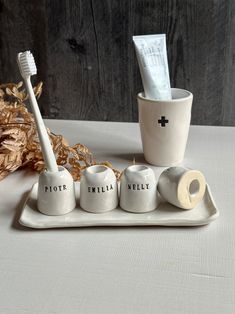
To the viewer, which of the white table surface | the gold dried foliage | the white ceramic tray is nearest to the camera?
the white table surface

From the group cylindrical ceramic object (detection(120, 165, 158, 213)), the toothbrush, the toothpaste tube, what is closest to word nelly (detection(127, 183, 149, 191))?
cylindrical ceramic object (detection(120, 165, 158, 213))

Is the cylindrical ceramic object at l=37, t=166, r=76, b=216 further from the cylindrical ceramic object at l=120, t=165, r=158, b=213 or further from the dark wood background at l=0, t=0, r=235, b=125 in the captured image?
the dark wood background at l=0, t=0, r=235, b=125

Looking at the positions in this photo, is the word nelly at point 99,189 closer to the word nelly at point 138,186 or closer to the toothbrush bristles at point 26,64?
the word nelly at point 138,186

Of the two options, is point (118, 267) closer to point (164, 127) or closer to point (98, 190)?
point (98, 190)

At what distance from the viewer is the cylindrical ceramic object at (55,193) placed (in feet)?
2.02

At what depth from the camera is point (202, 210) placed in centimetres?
63

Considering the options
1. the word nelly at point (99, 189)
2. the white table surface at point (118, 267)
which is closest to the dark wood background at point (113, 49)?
the white table surface at point (118, 267)

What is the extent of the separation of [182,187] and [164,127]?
0.19 meters

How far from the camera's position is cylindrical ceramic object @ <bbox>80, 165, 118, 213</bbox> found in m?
0.62

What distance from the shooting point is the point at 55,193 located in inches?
24.4

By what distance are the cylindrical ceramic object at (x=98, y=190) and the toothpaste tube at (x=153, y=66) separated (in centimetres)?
22

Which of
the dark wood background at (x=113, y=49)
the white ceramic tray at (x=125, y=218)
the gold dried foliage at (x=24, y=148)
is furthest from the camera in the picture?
the dark wood background at (x=113, y=49)

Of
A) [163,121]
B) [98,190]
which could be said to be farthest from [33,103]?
[163,121]

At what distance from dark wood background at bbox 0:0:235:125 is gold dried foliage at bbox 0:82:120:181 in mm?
400
